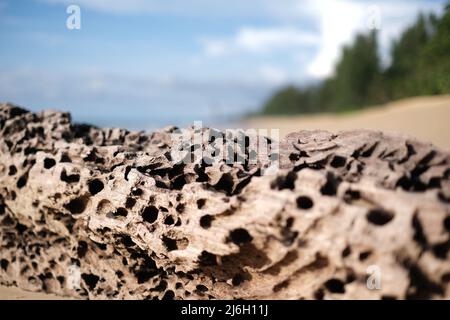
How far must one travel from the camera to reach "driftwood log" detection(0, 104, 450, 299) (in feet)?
11.2

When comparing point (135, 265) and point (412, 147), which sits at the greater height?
point (412, 147)

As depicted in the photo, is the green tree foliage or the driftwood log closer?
the driftwood log

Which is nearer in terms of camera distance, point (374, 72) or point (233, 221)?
point (233, 221)

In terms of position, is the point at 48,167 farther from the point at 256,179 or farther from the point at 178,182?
the point at 256,179

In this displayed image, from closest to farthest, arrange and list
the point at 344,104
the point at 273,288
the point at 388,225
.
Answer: the point at 388,225 < the point at 273,288 < the point at 344,104

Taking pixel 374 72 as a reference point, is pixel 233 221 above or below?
below

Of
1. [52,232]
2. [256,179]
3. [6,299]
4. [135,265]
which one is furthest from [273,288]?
[6,299]

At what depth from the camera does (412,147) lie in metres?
4.00

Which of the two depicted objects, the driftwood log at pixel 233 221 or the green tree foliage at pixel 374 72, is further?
the green tree foliage at pixel 374 72

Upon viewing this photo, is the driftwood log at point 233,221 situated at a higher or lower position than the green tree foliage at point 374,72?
lower

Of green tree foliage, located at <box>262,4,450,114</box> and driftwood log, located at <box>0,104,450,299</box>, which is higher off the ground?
green tree foliage, located at <box>262,4,450,114</box>

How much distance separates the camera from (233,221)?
380 cm

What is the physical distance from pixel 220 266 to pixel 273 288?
0.56 meters

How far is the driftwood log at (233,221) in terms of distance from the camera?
341 centimetres
